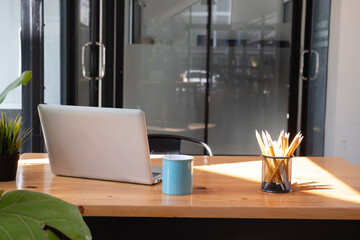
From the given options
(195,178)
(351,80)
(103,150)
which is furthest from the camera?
(351,80)

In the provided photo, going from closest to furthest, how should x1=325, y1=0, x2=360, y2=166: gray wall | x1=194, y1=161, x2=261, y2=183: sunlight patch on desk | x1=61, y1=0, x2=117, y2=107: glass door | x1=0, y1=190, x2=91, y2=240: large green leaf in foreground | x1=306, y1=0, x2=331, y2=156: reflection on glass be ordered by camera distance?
1. x1=0, y1=190, x2=91, y2=240: large green leaf in foreground
2. x1=194, y1=161, x2=261, y2=183: sunlight patch on desk
3. x1=61, y1=0, x2=117, y2=107: glass door
4. x1=325, y1=0, x2=360, y2=166: gray wall
5. x1=306, y1=0, x2=331, y2=156: reflection on glass

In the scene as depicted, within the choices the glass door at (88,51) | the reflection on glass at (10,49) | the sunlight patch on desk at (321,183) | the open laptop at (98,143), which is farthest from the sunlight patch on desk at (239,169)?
the glass door at (88,51)

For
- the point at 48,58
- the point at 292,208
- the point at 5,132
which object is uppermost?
the point at 48,58

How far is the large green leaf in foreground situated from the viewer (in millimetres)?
457

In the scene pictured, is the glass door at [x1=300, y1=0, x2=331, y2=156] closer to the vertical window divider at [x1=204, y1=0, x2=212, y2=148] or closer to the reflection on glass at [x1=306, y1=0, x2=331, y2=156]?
the reflection on glass at [x1=306, y1=0, x2=331, y2=156]

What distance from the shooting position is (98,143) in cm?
152

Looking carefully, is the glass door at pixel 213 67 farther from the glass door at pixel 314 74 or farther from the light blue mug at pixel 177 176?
the light blue mug at pixel 177 176

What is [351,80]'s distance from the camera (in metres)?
4.53

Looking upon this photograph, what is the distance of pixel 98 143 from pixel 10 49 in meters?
1.43

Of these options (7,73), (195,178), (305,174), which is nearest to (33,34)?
(7,73)

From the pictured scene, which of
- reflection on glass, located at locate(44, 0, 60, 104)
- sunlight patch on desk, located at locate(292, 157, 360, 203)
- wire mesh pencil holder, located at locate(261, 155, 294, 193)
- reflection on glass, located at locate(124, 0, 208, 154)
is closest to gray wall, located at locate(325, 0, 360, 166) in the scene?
reflection on glass, located at locate(124, 0, 208, 154)

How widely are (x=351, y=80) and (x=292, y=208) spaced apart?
11.5ft

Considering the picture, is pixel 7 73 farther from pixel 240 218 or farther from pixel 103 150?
pixel 240 218

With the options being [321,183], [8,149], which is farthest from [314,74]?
[8,149]
